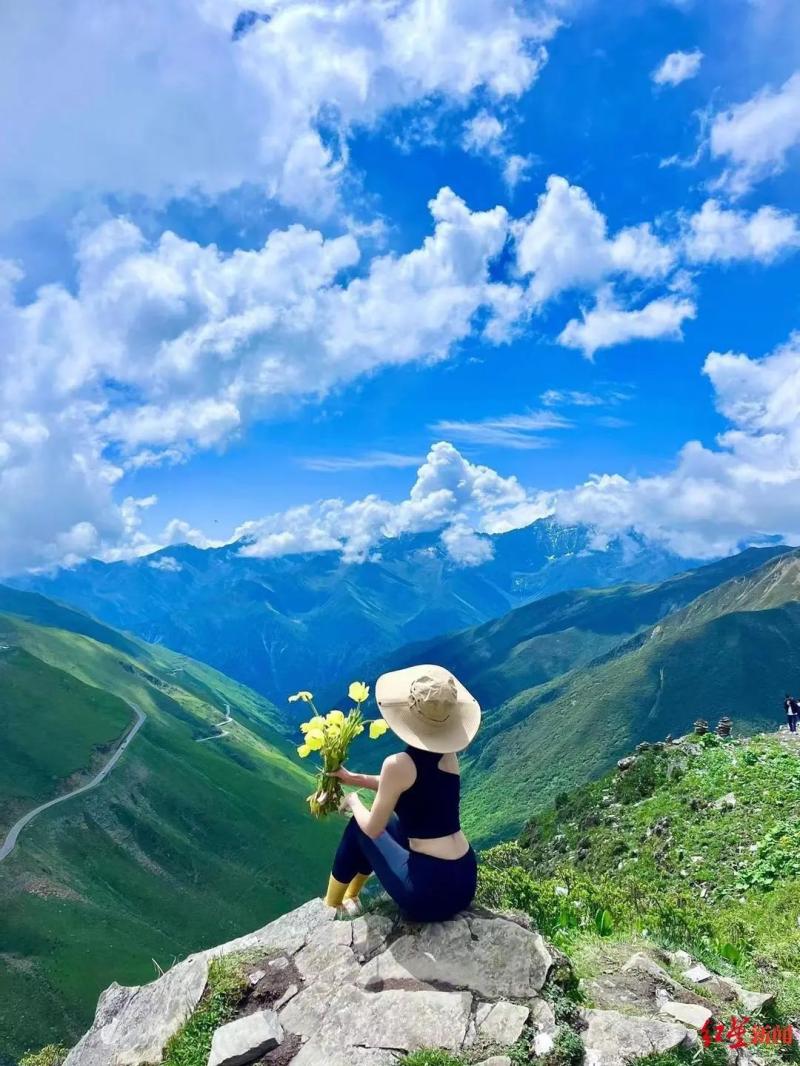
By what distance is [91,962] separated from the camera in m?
88.7

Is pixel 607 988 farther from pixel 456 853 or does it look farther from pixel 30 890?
pixel 30 890

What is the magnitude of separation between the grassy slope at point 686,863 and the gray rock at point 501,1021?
2270mm

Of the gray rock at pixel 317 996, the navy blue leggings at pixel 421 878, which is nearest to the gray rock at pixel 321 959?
the gray rock at pixel 317 996

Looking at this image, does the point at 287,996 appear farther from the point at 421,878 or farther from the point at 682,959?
the point at 682,959

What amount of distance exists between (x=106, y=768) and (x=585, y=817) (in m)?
140

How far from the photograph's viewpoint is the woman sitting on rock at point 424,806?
9.45m

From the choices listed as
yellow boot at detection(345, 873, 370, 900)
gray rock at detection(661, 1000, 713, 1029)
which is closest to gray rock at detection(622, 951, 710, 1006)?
gray rock at detection(661, 1000, 713, 1029)

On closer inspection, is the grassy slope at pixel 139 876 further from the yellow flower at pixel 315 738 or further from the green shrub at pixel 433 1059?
the green shrub at pixel 433 1059

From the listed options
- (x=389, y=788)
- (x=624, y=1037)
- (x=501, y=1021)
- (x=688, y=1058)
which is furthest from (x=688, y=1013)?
(x=389, y=788)

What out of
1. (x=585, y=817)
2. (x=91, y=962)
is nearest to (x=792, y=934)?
(x=585, y=817)

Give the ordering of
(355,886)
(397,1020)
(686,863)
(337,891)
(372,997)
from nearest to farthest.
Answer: (397,1020), (372,997), (337,891), (355,886), (686,863)

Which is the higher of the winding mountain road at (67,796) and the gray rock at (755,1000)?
the gray rock at (755,1000)

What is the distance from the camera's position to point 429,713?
9.58 metres

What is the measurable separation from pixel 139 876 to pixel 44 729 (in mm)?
Result: 49390
